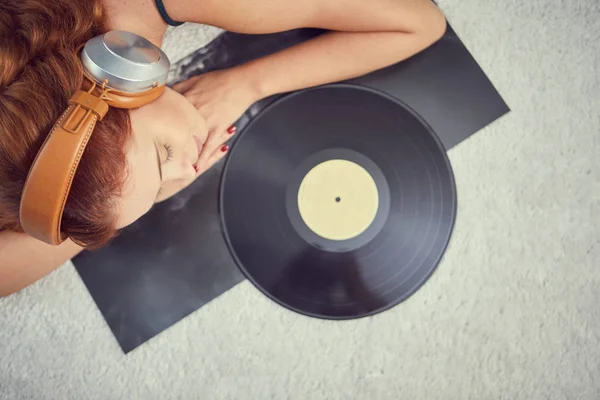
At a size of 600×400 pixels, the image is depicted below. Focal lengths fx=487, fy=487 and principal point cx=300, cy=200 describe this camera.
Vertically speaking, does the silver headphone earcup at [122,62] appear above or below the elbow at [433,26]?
above

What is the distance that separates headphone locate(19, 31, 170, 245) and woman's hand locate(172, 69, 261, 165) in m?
0.25

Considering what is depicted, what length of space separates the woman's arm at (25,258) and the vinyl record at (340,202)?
26cm

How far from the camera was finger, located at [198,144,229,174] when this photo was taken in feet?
2.42

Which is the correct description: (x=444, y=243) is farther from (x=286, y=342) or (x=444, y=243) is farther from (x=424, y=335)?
(x=286, y=342)

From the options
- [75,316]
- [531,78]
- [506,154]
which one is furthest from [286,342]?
[531,78]

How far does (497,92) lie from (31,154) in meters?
0.66

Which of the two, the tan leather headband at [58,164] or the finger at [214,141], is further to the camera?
the finger at [214,141]

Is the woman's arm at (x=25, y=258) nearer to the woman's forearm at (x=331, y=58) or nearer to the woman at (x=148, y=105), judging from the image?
the woman at (x=148, y=105)

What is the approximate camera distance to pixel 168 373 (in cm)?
77

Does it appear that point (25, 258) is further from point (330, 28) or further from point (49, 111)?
point (330, 28)

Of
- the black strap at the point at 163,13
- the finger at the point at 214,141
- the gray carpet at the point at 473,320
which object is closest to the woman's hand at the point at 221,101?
the finger at the point at 214,141

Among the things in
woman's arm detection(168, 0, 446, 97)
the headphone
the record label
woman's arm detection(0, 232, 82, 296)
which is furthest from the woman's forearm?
woman's arm detection(0, 232, 82, 296)

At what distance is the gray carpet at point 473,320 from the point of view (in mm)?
759

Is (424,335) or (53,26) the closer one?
(53,26)
